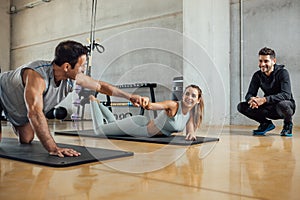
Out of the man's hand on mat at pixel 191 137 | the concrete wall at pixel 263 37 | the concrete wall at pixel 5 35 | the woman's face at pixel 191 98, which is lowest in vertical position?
the man's hand on mat at pixel 191 137

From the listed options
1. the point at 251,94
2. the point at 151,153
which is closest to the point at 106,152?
the point at 151,153

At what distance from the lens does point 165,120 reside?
292 centimetres

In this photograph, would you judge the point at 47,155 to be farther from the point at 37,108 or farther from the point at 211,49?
the point at 211,49

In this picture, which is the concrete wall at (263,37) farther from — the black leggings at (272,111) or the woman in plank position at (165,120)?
the woman in plank position at (165,120)

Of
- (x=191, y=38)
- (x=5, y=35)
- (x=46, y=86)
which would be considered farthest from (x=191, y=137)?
(x=5, y=35)

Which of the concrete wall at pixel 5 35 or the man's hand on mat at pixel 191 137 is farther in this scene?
the concrete wall at pixel 5 35

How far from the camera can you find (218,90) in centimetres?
496

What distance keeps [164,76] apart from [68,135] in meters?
3.01

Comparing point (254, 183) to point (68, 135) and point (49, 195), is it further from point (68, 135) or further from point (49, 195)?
point (68, 135)

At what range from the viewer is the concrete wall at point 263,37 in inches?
179

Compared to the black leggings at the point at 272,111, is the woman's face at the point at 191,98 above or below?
above

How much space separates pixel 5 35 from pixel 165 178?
10.0 meters

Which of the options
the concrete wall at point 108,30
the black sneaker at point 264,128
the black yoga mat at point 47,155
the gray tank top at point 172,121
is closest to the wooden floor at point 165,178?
the black yoga mat at point 47,155

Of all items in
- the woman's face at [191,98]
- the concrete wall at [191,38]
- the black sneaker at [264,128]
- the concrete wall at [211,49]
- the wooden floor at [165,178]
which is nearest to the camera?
the wooden floor at [165,178]
